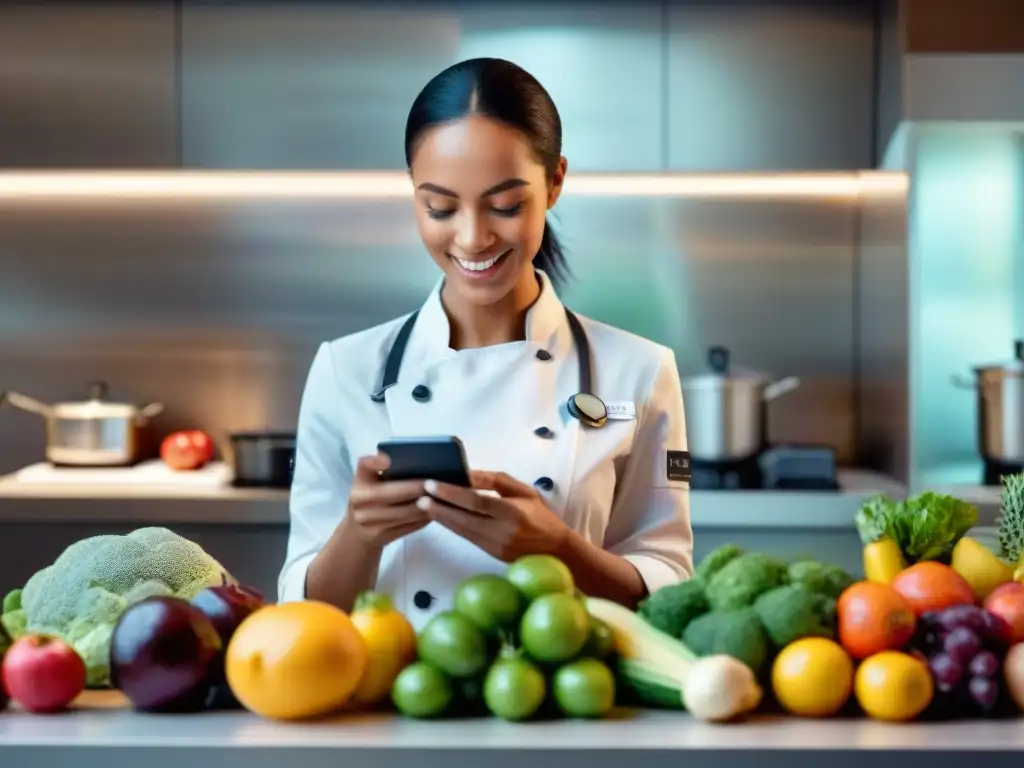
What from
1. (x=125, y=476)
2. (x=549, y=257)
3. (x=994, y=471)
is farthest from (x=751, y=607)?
(x=125, y=476)

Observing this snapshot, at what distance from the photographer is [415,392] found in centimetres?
165

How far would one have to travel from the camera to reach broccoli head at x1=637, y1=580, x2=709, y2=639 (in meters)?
1.10

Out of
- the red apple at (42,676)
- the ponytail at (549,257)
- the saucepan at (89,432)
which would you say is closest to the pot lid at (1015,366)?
the ponytail at (549,257)

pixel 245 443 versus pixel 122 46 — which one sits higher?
pixel 122 46

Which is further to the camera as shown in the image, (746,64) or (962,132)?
(746,64)

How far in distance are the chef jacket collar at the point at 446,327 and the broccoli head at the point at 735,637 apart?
0.68 m

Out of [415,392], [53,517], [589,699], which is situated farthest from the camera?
[53,517]

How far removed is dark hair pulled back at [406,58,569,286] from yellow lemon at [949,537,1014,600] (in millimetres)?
647

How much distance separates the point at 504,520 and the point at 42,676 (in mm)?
510

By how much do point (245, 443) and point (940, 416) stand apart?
5.91 ft

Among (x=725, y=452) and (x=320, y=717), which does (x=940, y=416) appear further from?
(x=320, y=717)

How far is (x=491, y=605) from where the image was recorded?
1033 millimetres

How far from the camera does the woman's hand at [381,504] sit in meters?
1.27

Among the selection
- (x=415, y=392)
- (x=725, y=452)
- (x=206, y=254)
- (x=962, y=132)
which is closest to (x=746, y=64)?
(x=962, y=132)
